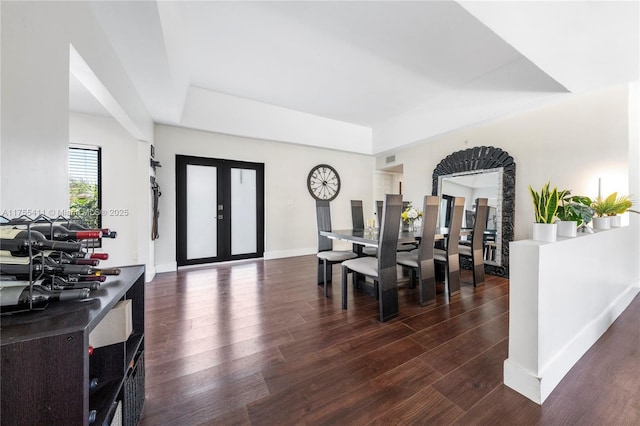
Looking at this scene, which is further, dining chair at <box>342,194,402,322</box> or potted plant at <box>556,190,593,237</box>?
dining chair at <box>342,194,402,322</box>

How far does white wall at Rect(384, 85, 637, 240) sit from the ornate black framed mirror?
0.11m

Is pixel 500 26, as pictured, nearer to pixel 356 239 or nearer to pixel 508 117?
pixel 356 239

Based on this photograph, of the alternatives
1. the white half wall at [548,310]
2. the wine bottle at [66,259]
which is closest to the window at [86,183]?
the wine bottle at [66,259]

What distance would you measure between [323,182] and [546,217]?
4.44 metres

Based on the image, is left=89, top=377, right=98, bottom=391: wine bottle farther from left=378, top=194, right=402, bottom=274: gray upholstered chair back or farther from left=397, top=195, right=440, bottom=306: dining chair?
left=397, top=195, right=440, bottom=306: dining chair

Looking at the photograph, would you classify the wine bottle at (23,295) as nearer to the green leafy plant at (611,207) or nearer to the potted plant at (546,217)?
the potted plant at (546,217)

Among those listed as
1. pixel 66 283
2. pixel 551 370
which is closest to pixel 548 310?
pixel 551 370

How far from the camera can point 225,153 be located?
4.57 meters

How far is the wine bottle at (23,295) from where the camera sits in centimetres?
61

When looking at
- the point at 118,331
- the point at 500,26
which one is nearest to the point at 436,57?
the point at 500,26

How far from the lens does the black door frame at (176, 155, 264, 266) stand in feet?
13.9

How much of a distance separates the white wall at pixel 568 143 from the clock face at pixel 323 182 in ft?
9.24

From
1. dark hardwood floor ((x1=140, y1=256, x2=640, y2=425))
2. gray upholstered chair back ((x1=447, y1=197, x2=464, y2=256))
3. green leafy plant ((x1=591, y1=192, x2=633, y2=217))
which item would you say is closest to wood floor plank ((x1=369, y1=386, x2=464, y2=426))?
dark hardwood floor ((x1=140, y1=256, x2=640, y2=425))

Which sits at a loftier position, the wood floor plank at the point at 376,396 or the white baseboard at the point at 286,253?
the white baseboard at the point at 286,253
